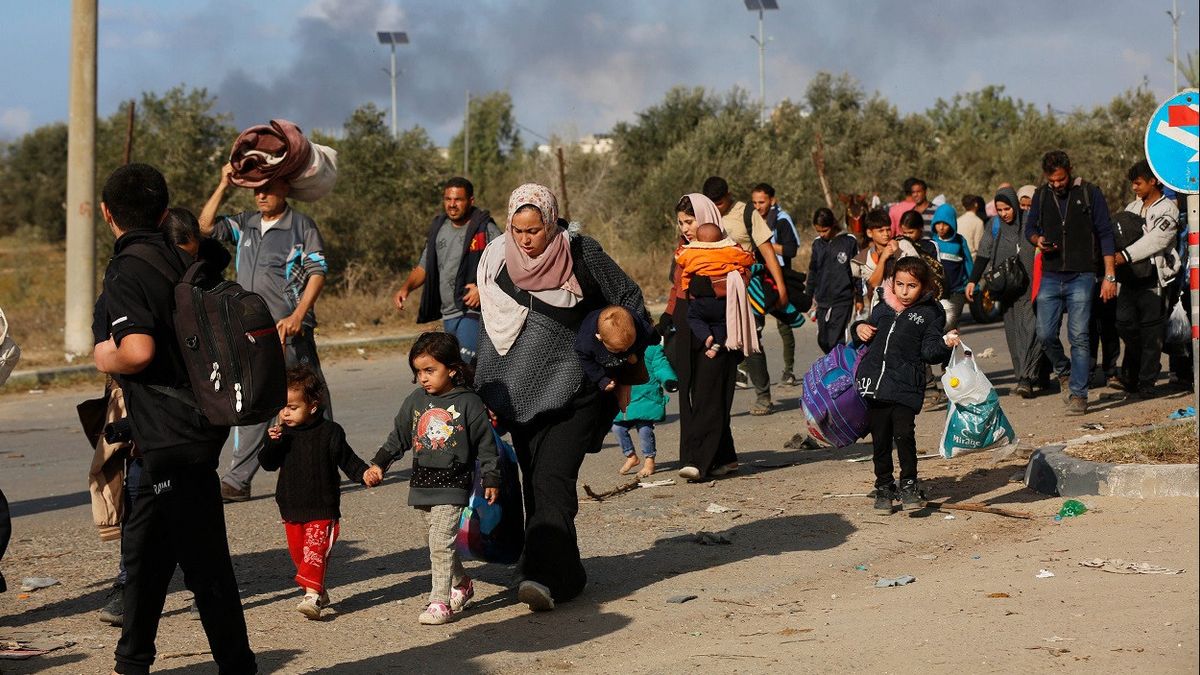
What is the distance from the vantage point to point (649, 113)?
4169cm

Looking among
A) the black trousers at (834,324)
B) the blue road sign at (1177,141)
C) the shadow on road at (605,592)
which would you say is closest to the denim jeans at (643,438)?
the shadow on road at (605,592)

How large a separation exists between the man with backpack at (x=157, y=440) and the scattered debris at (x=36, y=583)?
2.22 m

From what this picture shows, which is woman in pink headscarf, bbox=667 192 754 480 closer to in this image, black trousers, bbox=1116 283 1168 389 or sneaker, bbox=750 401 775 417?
sneaker, bbox=750 401 775 417

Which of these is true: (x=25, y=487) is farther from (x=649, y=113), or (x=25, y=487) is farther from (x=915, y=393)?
(x=649, y=113)

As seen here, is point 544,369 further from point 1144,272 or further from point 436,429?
point 1144,272

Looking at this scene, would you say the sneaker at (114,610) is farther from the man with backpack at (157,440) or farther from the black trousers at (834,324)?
the black trousers at (834,324)

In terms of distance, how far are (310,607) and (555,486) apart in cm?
118

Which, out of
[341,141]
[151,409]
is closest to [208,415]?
[151,409]

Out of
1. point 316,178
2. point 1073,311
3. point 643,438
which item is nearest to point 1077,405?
point 1073,311

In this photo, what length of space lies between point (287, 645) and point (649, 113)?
119ft

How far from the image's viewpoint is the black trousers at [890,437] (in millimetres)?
8422

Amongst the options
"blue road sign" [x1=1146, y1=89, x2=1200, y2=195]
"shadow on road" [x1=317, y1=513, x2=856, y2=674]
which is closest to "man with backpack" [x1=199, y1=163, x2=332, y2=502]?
"shadow on road" [x1=317, y1=513, x2=856, y2=674]

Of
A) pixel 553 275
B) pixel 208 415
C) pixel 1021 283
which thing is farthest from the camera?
pixel 1021 283

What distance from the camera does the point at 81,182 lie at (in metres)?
18.6
